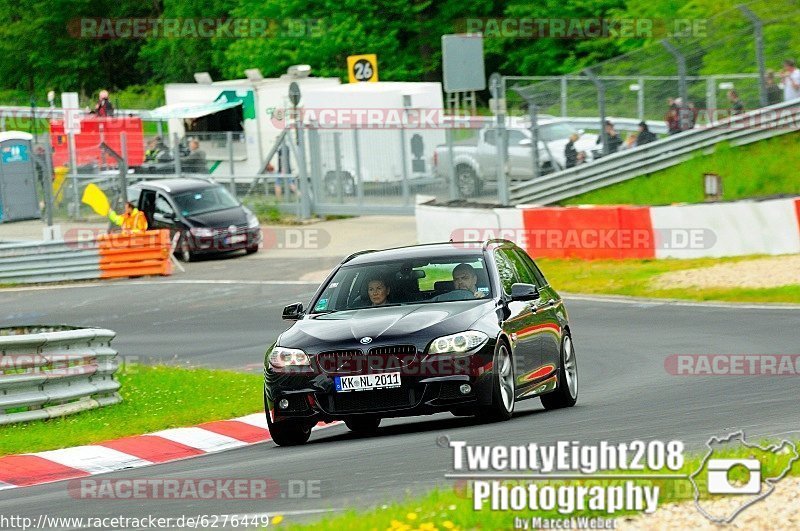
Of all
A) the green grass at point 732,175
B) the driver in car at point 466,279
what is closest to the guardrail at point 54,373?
the driver in car at point 466,279

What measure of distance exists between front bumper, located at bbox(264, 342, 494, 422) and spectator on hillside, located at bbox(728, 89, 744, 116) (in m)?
18.5

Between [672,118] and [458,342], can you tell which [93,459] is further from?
[672,118]

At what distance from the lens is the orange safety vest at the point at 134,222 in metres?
32.5

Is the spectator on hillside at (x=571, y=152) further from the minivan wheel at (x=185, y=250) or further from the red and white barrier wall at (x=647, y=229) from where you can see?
the minivan wheel at (x=185, y=250)

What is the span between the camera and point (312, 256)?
32.3 metres

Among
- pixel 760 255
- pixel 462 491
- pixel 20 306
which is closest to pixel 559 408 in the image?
pixel 462 491

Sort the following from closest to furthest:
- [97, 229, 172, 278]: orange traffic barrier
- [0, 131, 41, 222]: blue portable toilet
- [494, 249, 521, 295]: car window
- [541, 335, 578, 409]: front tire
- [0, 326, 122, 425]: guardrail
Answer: [494, 249, 521, 295]: car window → [541, 335, 578, 409]: front tire → [0, 326, 122, 425]: guardrail → [97, 229, 172, 278]: orange traffic barrier → [0, 131, 41, 222]: blue portable toilet

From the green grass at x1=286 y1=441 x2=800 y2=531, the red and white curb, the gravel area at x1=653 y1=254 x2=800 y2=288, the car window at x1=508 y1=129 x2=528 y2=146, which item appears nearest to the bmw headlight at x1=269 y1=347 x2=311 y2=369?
the red and white curb

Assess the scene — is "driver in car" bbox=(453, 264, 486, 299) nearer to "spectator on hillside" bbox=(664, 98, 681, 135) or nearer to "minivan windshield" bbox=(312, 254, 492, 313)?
"minivan windshield" bbox=(312, 254, 492, 313)

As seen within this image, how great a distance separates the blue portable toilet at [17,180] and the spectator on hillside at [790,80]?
20.9 metres

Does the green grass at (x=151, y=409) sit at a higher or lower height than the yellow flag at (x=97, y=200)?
lower

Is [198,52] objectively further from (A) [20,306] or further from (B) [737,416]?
(B) [737,416]

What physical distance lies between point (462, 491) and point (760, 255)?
17.1 metres

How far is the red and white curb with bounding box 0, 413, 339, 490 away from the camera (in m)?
11.7
